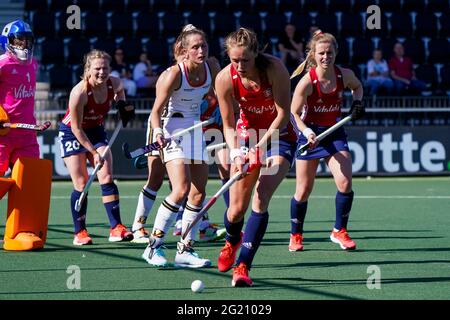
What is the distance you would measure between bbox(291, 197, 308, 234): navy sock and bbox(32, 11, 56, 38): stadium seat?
32.4 ft

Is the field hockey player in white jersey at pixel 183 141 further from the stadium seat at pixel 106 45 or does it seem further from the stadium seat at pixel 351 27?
the stadium seat at pixel 351 27

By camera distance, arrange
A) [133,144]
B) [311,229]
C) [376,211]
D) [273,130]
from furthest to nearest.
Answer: [133,144]
[376,211]
[311,229]
[273,130]

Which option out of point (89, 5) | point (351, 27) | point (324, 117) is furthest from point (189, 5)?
point (324, 117)

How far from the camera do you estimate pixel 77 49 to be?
16766 millimetres

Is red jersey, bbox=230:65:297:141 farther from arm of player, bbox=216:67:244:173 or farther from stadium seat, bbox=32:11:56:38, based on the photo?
stadium seat, bbox=32:11:56:38

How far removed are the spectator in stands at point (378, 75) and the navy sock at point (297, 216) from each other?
724 centimetres

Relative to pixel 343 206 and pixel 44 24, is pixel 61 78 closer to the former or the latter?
pixel 44 24

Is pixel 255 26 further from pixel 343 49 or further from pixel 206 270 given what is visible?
pixel 206 270

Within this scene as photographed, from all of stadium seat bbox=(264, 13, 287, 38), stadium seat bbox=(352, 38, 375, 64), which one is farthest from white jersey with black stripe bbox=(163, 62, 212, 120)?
stadium seat bbox=(264, 13, 287, 38)

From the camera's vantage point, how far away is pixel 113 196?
8703 millimetres

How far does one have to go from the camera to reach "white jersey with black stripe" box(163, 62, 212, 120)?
7.49 meters

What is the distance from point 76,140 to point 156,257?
6.09 ft

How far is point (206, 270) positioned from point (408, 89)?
9002 millimetres
